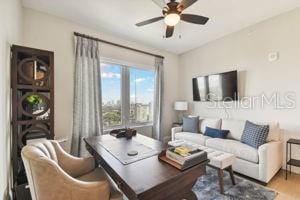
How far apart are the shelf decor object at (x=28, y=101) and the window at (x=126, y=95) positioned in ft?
4.68

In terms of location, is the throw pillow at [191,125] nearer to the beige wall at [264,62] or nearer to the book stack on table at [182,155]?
the beige wall at [264,62]

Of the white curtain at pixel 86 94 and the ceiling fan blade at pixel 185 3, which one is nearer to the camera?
the ceiling fan blade at pixel 185 3

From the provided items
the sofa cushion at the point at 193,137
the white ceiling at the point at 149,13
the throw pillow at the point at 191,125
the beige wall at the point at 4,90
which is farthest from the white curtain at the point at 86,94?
the throw pillow at the point at 191,125

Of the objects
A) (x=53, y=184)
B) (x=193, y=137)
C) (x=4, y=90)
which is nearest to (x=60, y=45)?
(x=4, y=90)

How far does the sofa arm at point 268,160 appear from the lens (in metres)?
2.32

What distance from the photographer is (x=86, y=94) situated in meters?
3.12

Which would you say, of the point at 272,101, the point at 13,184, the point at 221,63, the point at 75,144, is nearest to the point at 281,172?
the point at 272,101

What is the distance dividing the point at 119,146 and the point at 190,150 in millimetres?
857

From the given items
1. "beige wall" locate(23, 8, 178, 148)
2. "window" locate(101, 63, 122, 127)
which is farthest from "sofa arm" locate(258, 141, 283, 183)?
"beige wall" locate(23, 8, 178, 148)

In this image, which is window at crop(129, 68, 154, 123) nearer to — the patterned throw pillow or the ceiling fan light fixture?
the ceiling fan light fixture

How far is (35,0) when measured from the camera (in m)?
2.44

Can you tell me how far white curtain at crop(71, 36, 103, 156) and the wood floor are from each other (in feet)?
10.2

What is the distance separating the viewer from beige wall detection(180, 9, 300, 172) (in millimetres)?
2801

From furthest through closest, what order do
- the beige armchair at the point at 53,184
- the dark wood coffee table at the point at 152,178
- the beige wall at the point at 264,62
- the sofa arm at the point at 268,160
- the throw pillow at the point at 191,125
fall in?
1. the throw pillow at the point at 191,125
2. the beige wall at the point at 264,62
3. the sofa arm at the point at 268,160
4. the beige armchair at the point at 53,184
5. the dark wood coffee table at the point at 152,178
